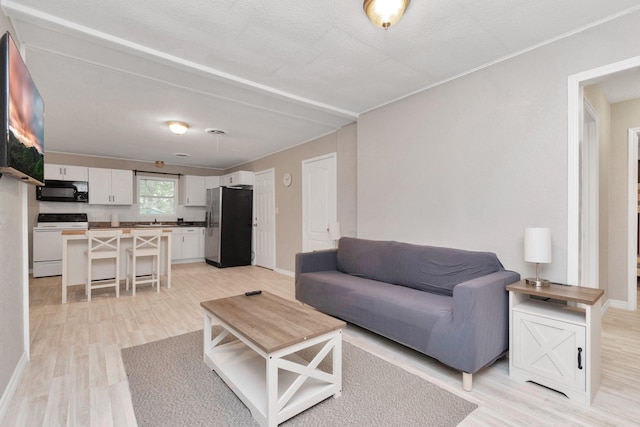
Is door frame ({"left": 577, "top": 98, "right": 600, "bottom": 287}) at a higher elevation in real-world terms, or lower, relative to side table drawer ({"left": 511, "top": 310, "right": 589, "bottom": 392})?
higher

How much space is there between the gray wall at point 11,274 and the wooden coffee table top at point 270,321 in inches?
43.6

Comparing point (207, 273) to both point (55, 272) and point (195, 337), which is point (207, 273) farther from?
point (195, 337)

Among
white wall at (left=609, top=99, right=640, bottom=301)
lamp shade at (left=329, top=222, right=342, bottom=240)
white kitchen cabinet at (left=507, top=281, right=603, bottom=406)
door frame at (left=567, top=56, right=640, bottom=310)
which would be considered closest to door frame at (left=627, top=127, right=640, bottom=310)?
white wall at (left=609, top=99, right=640, bottom=301)

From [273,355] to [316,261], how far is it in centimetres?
201

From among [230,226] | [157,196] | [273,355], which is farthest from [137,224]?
[273,355]

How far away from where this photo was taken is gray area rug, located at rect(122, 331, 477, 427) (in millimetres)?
1591

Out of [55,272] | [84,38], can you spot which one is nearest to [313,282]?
[84,38]

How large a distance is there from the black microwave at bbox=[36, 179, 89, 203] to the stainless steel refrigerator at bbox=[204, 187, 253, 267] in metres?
2.35

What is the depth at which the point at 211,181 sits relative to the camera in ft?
24.5

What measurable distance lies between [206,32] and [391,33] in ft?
4.38

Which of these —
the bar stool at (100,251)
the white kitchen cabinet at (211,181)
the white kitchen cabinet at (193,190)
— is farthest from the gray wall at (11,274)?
the white kitchen cabinet at (211,181)

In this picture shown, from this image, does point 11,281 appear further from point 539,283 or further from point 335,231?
point 539,283

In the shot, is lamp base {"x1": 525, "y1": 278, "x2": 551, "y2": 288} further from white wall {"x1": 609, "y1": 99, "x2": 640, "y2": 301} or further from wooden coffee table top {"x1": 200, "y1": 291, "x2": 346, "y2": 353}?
white wall {"x1": 609, "y1": 99, "x2": 640, "y2": 301}

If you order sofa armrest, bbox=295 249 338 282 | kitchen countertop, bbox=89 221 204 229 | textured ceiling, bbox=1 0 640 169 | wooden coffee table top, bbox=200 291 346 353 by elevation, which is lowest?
wooden coffee table top, bbox=200 291 346 353
